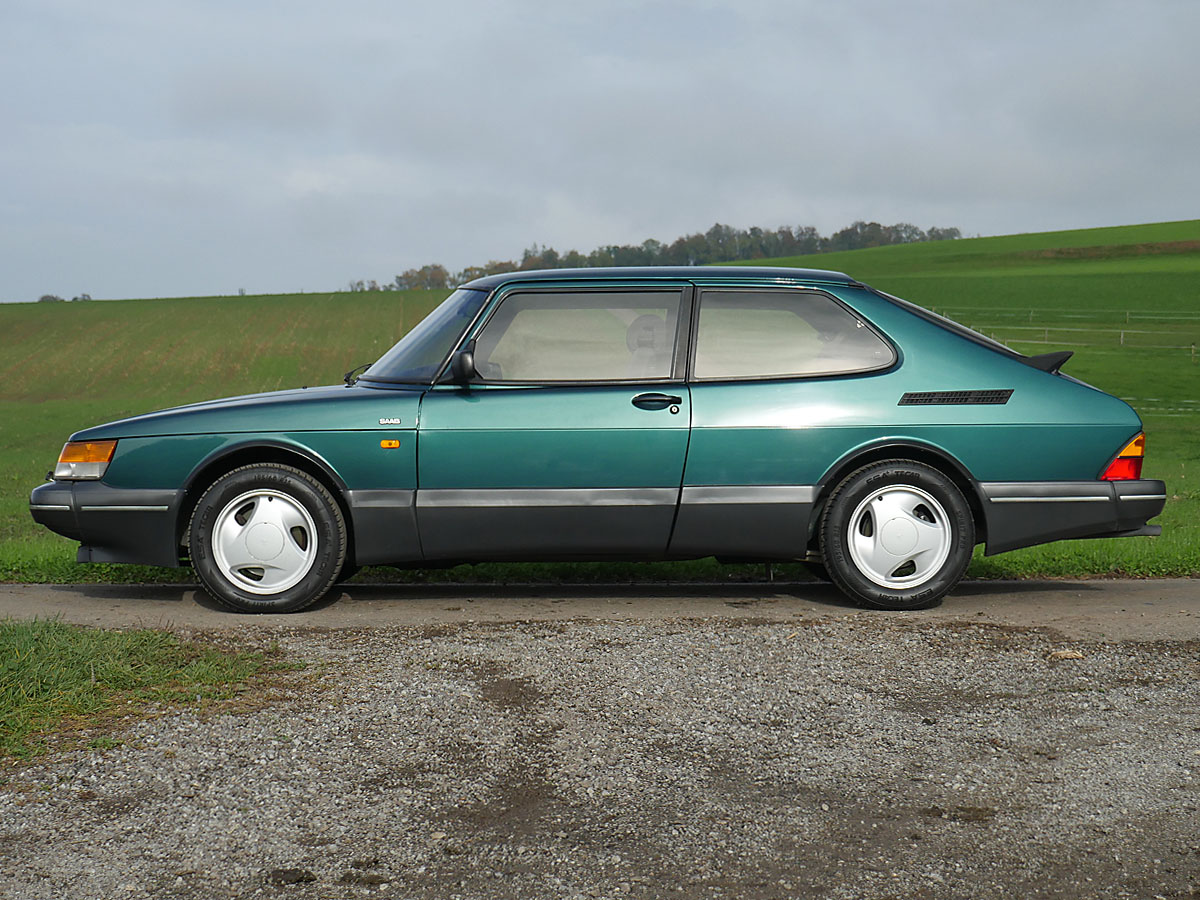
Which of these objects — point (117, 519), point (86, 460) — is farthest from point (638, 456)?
point (86, 460)

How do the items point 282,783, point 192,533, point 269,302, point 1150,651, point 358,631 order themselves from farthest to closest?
1. point 269,302
2. point 192,533
3. point 358,631
4. point 1150,651
5. point 282,783

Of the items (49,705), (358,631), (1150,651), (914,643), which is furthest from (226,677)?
(1150,651)

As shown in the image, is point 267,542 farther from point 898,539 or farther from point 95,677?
point 898,539

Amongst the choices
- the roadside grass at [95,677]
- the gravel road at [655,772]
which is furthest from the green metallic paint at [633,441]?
the roadside grass at [95,677]

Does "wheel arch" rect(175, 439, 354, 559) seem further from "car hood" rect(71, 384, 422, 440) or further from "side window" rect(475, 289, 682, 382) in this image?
"side window" rect(475, 289, 682, 382)

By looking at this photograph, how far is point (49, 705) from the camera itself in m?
4.41

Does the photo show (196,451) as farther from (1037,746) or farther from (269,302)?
(269,302)

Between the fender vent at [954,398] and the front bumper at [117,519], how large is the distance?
393 cm

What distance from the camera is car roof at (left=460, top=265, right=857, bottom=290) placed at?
6562 millimetres

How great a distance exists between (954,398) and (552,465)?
2184 mm

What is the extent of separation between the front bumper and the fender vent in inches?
155

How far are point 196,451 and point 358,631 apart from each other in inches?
55.7

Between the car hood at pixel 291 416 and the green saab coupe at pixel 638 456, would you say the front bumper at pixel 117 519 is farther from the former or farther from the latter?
the car hood at pixel 291 416

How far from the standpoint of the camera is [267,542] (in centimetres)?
632
